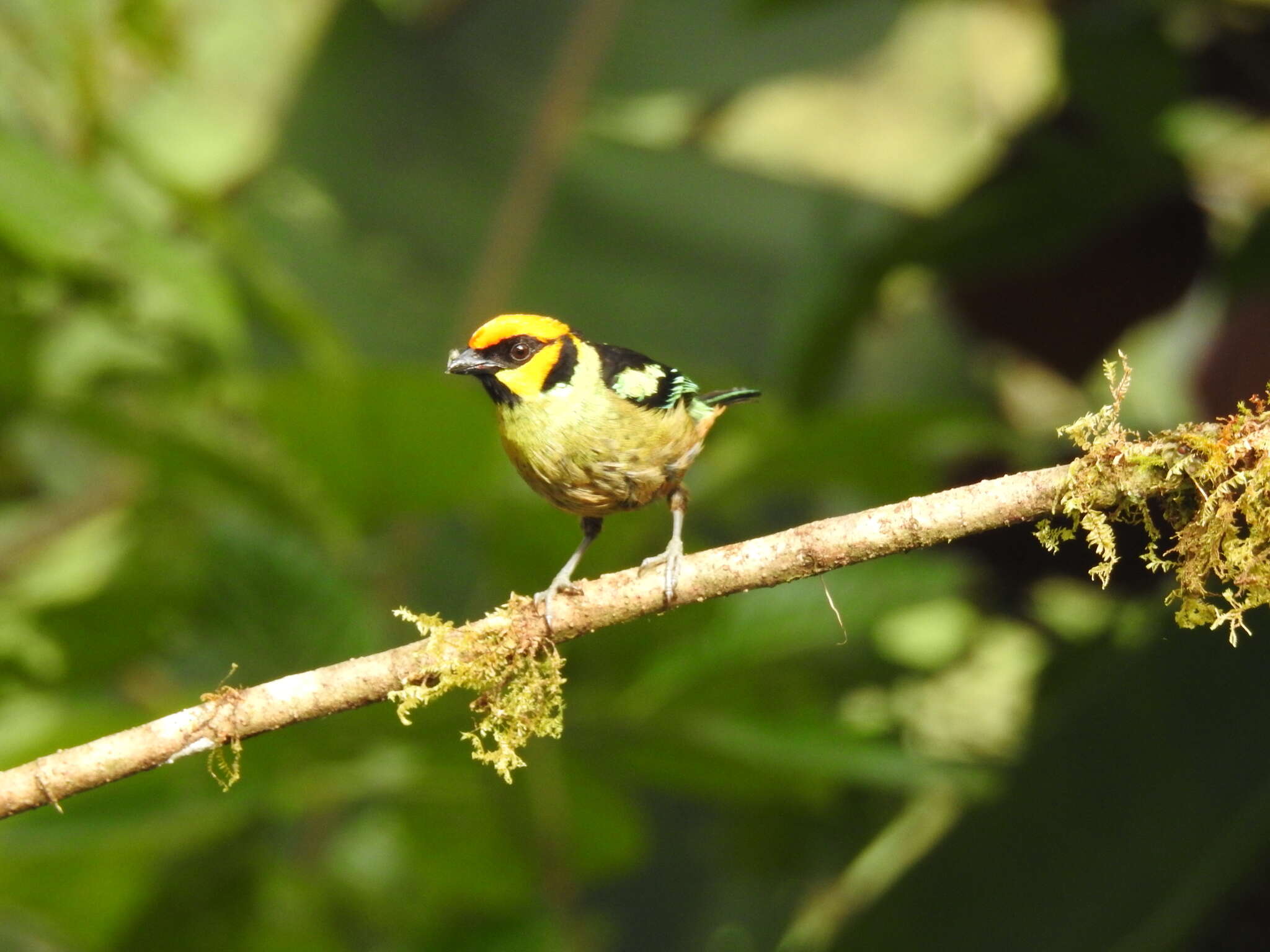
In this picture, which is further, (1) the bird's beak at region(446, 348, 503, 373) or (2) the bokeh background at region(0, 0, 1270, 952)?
(2) the bokeh background at region(0, 0, 1270, 952)

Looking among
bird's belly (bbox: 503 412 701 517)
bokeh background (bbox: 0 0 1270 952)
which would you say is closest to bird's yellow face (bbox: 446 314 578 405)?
bird's belly (bbox: 503 412 701 517)

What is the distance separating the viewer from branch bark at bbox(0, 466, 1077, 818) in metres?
1.43

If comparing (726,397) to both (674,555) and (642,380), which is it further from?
(674,555)

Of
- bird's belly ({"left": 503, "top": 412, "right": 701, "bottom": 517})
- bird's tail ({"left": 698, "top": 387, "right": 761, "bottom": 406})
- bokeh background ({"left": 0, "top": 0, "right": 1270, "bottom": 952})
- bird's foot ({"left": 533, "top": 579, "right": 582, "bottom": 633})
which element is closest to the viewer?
bird's foot ({"left": 533, "top": 579, "right": 582, "bottom": 633})

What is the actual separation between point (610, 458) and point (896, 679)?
172cm

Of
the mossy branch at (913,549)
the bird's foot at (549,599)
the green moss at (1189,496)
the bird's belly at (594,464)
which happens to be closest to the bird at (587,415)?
the bird's belly at (594,464)

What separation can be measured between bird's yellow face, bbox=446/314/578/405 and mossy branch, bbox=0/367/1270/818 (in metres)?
0.74

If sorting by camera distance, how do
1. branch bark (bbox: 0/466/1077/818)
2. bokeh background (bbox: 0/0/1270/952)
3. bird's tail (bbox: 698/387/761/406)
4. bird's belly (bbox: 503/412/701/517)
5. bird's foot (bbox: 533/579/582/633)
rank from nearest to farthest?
branch bark (bbox: 0/466/1077/818) → bird's foot (bbox: 533/579/582/633) → bird's belly (bbox: 503/412/701/517) → bird's tail (bbox: 698/387/761/406) → bokeh background (bbox: 0/0/1270/952)

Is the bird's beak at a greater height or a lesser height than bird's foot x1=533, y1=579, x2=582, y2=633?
greater

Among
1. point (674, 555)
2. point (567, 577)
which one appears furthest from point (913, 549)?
point (567, 577)

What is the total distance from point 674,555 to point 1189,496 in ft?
1.88

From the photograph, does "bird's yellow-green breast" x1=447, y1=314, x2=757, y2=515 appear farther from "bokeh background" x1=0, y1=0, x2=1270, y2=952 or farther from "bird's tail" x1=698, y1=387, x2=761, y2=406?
"bokeh background" x1=0, y1=0, x2=1270, y2=952

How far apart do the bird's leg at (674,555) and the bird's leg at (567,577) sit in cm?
11

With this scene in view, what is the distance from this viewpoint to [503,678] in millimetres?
1764
